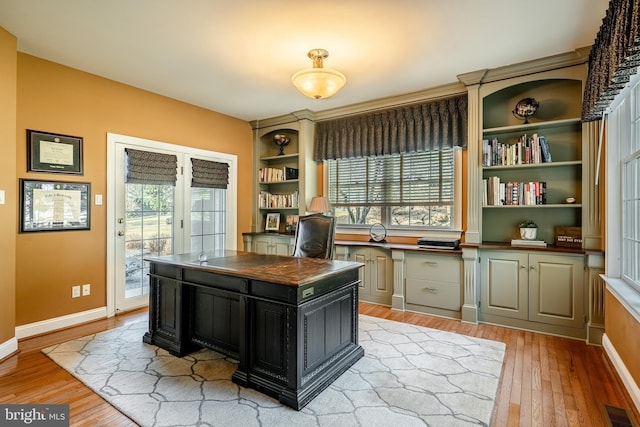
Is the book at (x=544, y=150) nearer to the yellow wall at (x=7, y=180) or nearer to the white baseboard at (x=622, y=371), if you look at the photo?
the white baseboard at (x=622, y=371)

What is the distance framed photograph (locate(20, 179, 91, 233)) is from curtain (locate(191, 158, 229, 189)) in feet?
4.31

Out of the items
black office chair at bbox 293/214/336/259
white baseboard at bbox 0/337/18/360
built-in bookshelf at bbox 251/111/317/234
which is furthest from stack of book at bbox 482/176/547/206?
white baseboard at bbox 0/337/18/360

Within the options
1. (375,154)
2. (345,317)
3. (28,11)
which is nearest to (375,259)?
(375,154)

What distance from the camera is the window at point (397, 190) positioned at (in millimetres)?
4160

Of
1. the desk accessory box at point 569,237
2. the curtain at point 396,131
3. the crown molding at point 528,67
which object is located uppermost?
the crown molding at point 528,67

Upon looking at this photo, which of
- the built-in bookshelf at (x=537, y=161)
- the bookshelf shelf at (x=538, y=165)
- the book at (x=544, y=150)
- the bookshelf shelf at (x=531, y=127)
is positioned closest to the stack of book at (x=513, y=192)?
the built-in bookshelf at (x=537, y=161)

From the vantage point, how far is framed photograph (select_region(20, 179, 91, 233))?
3070 millimetres

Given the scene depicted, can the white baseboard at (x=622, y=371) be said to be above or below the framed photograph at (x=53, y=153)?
below

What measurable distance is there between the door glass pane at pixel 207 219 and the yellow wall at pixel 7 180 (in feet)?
6.58

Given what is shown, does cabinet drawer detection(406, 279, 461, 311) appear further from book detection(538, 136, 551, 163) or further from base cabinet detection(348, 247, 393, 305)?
book detection(538, 136, 551, 163)

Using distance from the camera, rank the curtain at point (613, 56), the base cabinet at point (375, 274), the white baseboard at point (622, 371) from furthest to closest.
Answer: the base cabinet at point (375, 274)
the white baseboard at point (622, 371)
the curtain at point (613, 56)

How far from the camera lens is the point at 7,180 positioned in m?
2.68

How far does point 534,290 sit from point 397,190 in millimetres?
1979

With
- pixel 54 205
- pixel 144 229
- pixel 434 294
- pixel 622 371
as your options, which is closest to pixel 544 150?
pixel 434 294
